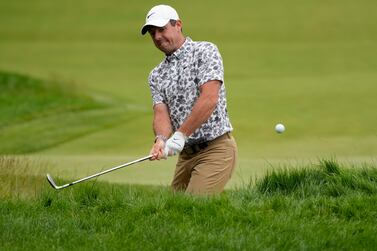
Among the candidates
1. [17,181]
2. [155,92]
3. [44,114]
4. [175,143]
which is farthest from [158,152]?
[44,114]

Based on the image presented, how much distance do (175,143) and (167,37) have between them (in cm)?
80

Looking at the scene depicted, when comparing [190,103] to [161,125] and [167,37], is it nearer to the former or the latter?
[161,125]

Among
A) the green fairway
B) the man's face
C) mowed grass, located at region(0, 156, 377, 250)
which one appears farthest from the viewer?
the green fairway

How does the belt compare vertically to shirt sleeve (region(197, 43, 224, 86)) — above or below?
below

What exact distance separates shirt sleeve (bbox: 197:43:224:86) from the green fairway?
2.99 m

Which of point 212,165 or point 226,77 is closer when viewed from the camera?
point 212,165

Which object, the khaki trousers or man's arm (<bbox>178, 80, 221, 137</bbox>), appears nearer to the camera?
man's arm (<bbox>178, 80, 221, 137</bbox>)

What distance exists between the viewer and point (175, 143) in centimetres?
597

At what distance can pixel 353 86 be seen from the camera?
1767cm

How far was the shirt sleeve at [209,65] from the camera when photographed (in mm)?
6148

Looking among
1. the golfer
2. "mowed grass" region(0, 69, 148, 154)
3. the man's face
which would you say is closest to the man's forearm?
the golfer

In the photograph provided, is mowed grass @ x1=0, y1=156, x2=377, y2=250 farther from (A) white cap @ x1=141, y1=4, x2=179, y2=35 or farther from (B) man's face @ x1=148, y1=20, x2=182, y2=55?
(A) white cap @ x1=141, y1=4, x2=179, y2=35

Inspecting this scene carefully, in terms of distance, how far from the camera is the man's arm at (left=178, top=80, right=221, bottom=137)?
5.98 m

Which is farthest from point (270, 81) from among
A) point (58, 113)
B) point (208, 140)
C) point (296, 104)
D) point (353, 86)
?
point (208, 140)
